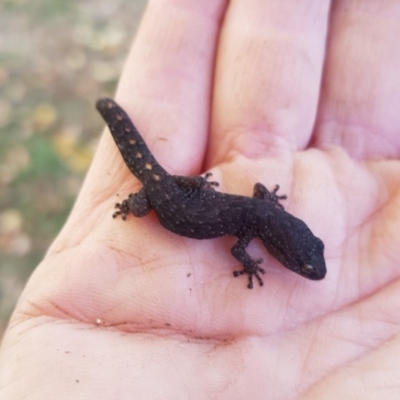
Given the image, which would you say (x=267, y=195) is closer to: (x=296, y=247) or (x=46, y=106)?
(x=296, y=247)

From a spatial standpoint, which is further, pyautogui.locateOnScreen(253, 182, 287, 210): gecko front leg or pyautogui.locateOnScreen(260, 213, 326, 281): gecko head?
pyautogui.locateOnScreen(253, 182, 287, 210): gecko front leg

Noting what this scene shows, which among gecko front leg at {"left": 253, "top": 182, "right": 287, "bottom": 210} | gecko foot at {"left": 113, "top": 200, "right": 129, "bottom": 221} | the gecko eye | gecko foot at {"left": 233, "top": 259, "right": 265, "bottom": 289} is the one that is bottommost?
gecko foot at {"left": 233, "top": 259, "right": 265, "bottom": 289}

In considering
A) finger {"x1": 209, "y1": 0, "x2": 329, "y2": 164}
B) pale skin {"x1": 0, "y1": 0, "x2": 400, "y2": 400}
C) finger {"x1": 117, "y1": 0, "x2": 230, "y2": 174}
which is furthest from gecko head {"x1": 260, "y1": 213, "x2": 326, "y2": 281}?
finger {"x1": 117, "y1": 0, "x2": 230, "y2": 174}

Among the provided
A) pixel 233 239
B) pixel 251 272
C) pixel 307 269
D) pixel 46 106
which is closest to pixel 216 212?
pixel 233 239

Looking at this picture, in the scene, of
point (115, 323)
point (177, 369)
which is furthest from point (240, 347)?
point (115, 323)

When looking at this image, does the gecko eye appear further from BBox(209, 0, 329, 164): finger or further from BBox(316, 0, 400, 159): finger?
BBox(316, 0, 400, 159): finger

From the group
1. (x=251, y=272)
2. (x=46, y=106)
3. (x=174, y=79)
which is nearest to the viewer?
(x=251, y=272)

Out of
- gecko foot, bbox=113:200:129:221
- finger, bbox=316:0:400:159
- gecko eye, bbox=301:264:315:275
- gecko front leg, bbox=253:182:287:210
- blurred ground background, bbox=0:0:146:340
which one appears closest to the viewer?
gecko eye, bbox=301:264:315:275

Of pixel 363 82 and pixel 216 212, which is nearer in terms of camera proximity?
pixel 216 212
